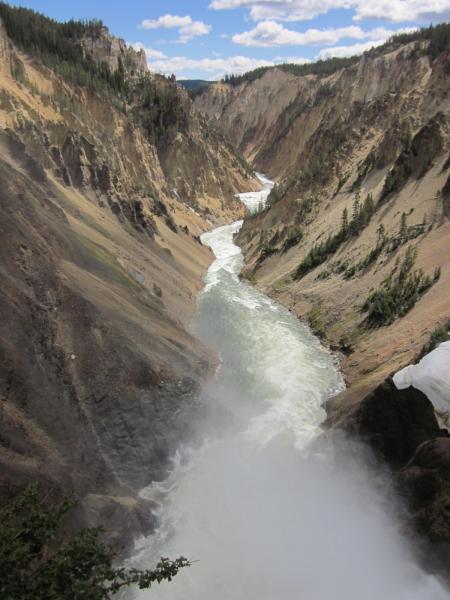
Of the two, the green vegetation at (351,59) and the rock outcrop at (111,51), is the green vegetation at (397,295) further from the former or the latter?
the rock outcrop at (111,51)

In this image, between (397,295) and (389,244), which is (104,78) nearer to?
(389,244)

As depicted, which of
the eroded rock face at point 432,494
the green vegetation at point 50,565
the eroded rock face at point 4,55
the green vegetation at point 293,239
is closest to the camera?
the green vegetation at point 50,565

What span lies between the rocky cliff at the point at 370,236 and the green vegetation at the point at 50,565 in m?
13.0

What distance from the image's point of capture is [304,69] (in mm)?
162000

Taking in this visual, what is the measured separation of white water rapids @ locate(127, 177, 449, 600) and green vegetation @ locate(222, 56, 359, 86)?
140 m

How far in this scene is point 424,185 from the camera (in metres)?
39.4

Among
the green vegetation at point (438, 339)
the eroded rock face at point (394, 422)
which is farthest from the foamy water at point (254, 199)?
the eroded rock face at point (394, 422)

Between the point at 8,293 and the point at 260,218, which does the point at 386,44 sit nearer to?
the point at 260,218

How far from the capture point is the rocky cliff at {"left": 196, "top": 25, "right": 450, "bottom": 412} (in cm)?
2714

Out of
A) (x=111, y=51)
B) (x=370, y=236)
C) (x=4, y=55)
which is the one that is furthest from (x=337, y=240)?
(x=111, y=51)

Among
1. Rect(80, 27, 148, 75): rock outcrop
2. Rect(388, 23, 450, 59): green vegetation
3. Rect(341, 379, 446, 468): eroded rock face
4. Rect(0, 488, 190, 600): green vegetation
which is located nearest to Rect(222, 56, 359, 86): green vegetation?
Rect(388, 23, 450, 59): green vegetation

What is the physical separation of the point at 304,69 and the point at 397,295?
14935 centimetres

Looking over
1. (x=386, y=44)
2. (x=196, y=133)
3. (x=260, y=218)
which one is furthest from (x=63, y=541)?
(x=386, y=44)

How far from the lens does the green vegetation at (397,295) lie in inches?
1115
